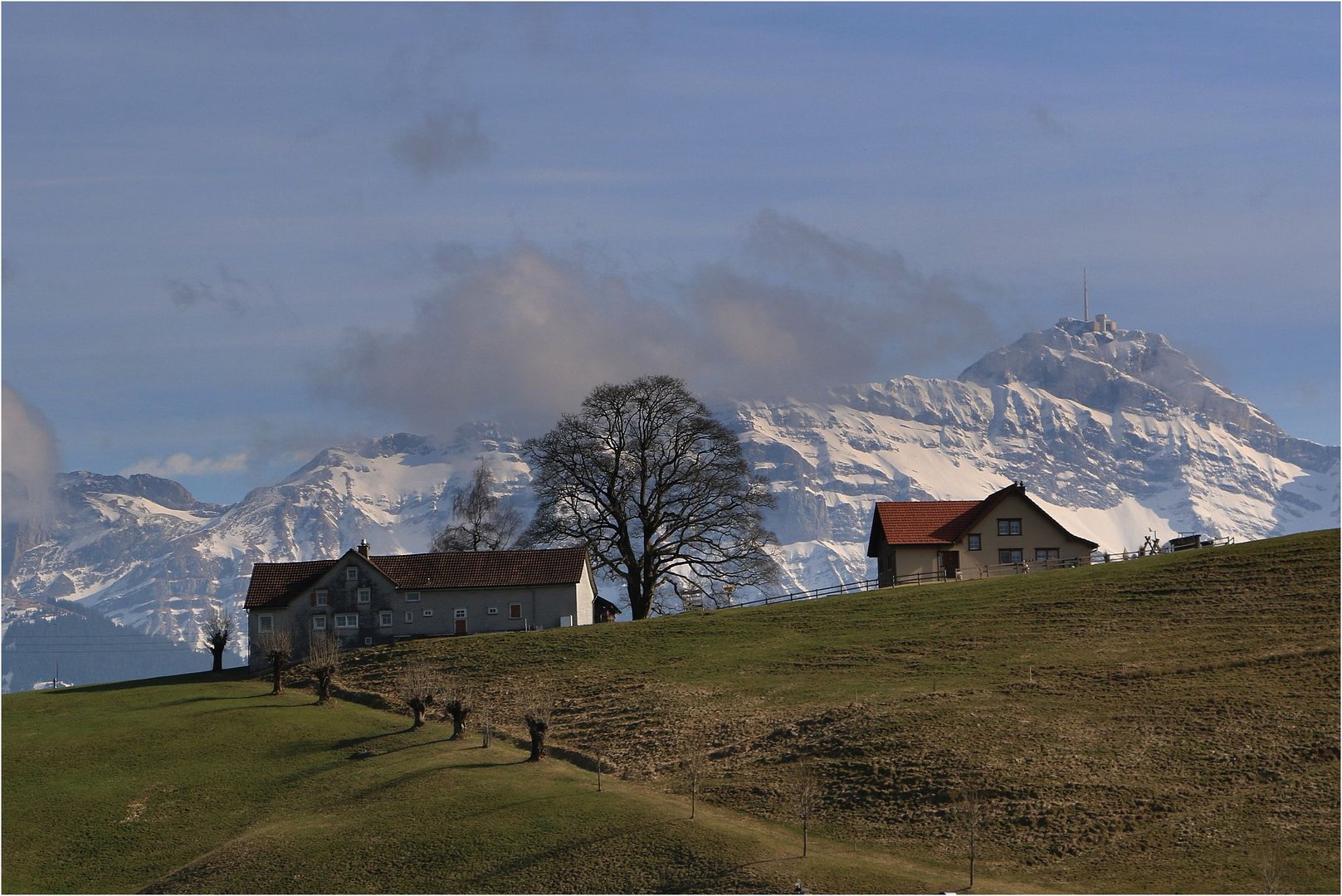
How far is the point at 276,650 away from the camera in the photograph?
85000 millimetres

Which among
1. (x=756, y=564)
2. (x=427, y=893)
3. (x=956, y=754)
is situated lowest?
(x=427, y=893)

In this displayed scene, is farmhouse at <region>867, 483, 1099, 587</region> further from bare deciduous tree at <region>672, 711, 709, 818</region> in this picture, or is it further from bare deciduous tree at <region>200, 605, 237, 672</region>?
bare deciduous tree at <region>200, 605, 237, 672</region>

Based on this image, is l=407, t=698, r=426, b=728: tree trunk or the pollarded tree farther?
the pollarded tree

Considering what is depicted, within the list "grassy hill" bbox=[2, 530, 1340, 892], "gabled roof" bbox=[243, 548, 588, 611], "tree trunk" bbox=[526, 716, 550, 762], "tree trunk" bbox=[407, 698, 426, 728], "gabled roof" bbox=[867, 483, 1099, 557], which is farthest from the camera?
"gabled roof" bbox=[867, 483, 1099, 557]

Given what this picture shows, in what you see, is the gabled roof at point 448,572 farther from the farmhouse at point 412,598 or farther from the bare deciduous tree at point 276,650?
the bare deciduous tree at point 276,650

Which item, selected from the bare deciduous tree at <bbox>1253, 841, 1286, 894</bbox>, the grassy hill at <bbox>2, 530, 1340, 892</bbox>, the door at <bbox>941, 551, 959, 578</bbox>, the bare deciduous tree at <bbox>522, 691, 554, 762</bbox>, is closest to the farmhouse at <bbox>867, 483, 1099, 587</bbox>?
the door at <bbox>941, 551, 959, 578</bbox>

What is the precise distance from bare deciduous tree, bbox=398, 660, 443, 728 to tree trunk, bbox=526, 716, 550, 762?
8.83 meters

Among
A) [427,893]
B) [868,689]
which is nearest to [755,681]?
[868,689]

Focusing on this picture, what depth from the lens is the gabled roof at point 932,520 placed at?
10531 cm

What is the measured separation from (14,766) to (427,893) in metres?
27.6

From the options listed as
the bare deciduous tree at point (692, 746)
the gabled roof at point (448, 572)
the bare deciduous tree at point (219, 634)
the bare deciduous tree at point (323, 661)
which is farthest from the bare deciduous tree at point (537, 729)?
the gabled roof at point (448, 572)

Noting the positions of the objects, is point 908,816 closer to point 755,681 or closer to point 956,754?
point 956,754

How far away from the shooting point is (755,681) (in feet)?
248

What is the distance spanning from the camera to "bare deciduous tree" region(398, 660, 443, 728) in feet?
243
